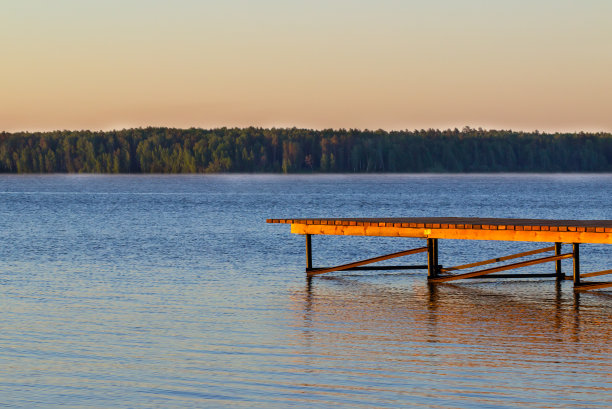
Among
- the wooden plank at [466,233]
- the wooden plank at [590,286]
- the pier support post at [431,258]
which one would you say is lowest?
the wooden plank at [590,286]

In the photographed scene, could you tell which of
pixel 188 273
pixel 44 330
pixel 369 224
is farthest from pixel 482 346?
pixel 188 273

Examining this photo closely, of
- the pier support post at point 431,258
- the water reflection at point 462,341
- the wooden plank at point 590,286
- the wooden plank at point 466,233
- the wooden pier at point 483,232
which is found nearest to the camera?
the water reflection at point 462,341

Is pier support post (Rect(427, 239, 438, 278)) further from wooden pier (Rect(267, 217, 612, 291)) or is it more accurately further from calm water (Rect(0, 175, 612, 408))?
calm water (Rect(0, 175, 612, 408))

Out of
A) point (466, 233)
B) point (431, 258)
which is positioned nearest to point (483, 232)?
point (466, 233)

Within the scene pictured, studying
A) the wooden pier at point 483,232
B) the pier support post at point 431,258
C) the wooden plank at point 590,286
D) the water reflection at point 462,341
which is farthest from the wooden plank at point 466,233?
the wooden plank at point 590,286

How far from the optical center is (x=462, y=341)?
50.2ft

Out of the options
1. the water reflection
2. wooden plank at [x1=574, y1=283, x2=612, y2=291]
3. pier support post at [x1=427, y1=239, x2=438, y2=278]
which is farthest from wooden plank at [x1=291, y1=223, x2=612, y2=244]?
wooden plank at [x1=574, y1=283, x2=612, y2=291]

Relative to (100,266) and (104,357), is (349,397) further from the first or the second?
(100,266)

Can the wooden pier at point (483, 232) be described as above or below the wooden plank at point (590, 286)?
above

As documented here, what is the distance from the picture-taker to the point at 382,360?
13.8 m

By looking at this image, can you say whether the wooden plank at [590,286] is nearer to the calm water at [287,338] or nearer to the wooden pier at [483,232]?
the wooden pier at [483,232]

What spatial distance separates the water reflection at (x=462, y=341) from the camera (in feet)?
39.8

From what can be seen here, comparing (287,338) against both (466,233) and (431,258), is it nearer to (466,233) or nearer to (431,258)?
(466,233)

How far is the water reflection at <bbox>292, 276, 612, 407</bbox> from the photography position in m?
12.1
